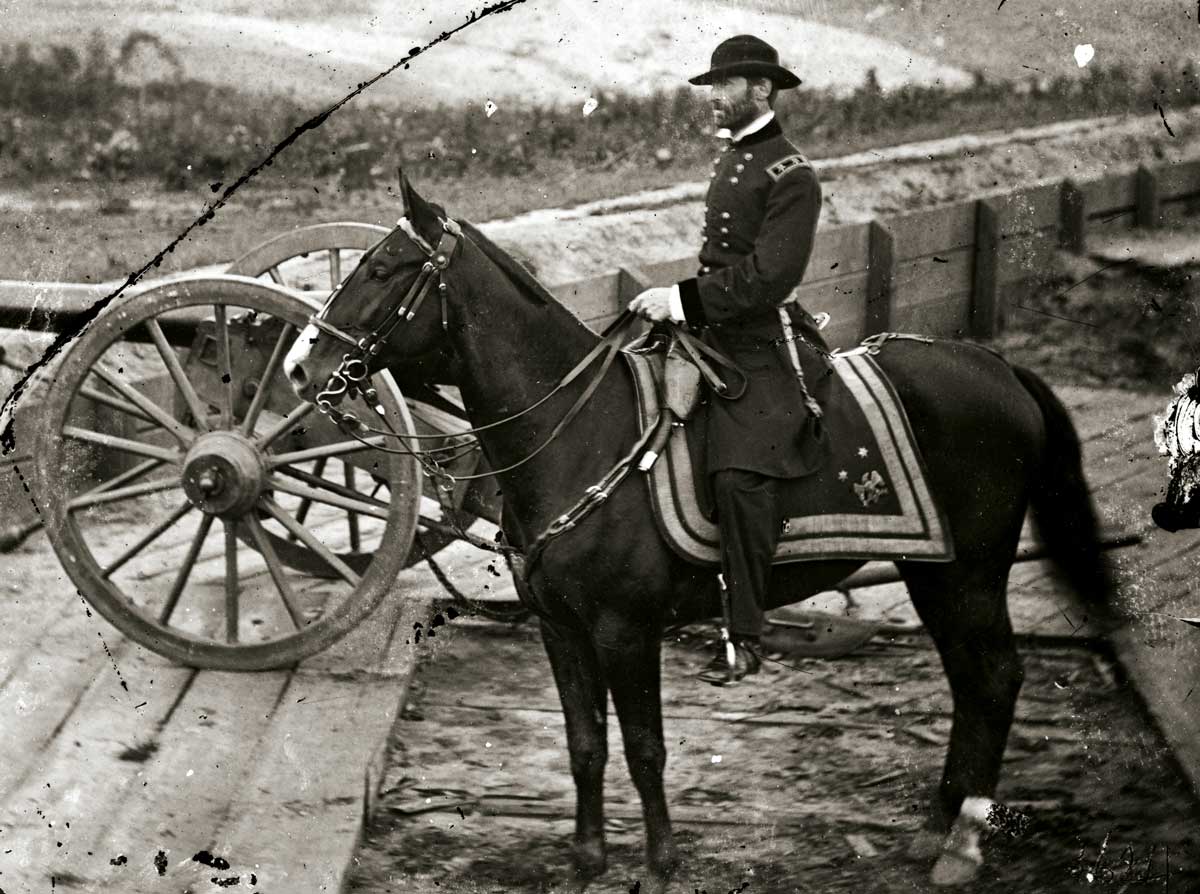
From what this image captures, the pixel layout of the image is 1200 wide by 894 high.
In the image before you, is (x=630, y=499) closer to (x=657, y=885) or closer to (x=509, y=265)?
(x=509, y=265)

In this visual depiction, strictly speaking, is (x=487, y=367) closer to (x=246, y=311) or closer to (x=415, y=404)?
(x=415, y=404)

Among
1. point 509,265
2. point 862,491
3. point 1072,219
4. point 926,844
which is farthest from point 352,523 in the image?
point 1072,219

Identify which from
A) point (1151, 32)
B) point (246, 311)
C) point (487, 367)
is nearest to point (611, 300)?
point (246, 311)

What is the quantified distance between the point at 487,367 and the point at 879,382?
1.24 metres

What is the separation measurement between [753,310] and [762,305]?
0.04 metres

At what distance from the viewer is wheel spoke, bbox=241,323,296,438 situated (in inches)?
226

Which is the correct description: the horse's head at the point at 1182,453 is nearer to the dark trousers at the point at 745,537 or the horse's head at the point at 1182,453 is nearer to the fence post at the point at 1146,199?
the fence post at the point at 1146,199

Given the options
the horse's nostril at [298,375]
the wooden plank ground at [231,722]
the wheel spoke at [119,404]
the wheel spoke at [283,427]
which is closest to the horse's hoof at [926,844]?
the wooden plank ground at [231,722]

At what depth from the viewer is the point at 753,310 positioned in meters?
4.68

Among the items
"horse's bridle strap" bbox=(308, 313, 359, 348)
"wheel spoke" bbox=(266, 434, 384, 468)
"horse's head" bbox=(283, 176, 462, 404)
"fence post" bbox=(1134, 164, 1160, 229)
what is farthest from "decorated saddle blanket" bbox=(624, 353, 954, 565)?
"fence post" bbox=(1134, 164, 1160, 229)

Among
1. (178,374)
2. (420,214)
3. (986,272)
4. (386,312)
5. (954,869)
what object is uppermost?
(420,214)

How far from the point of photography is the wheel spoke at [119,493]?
19.2 ft

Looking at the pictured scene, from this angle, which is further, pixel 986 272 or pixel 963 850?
pixel 986 272

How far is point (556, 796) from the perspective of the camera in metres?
5.46
